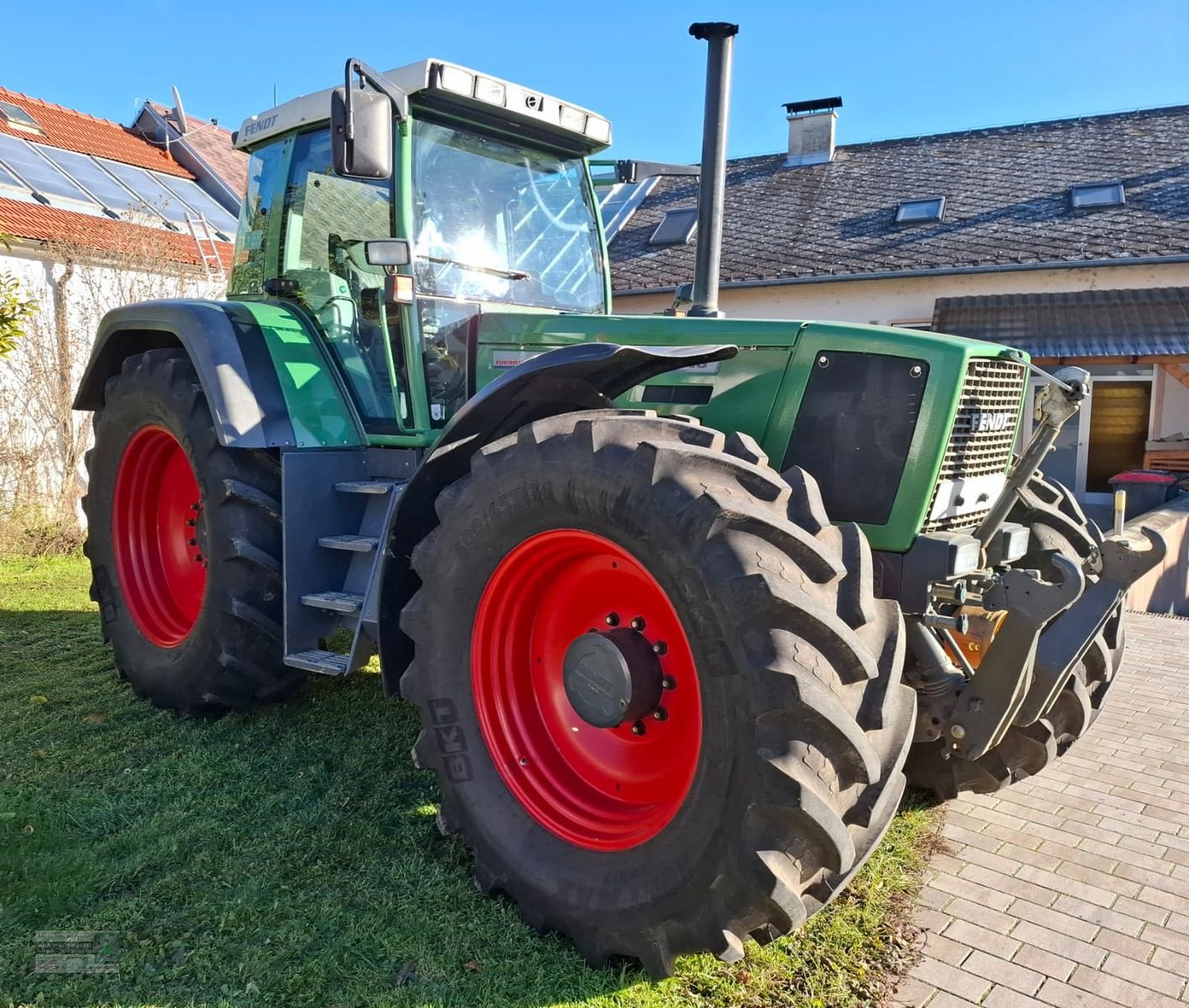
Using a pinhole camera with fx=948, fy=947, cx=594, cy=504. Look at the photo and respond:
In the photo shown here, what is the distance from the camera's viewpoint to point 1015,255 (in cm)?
1114

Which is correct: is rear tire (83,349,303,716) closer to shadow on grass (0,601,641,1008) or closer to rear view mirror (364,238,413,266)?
shadow on grass (0,601,641,1008)

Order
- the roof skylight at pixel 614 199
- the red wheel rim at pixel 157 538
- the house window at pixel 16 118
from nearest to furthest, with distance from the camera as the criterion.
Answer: the red wheel rim at pixel 157 538 → the roof skylight at pixel 614 199 → the house window at pixel 16 118

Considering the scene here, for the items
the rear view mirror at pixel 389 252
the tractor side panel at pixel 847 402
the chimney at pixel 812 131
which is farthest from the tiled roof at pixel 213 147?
the tractor side panel at pixel 847 402

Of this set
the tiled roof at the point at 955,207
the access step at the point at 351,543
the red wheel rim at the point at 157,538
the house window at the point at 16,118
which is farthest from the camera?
the house window at the point at 16,118

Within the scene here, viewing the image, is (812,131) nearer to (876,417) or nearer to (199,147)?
(199,147)

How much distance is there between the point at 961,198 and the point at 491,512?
1197cm

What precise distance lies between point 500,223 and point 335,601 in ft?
5.37

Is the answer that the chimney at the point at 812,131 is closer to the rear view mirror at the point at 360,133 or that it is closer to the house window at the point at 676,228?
the house window at the point at 676,228

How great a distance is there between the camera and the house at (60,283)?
8.78 metres

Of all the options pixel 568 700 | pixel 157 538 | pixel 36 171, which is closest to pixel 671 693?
pixel 568 700

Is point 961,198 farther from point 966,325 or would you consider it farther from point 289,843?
point 289,843

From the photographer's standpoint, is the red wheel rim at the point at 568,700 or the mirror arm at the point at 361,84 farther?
the mirror arm at the point at 361,84

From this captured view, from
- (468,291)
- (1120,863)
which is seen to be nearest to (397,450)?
(468,291)

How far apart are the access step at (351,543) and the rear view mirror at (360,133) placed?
1272mm
